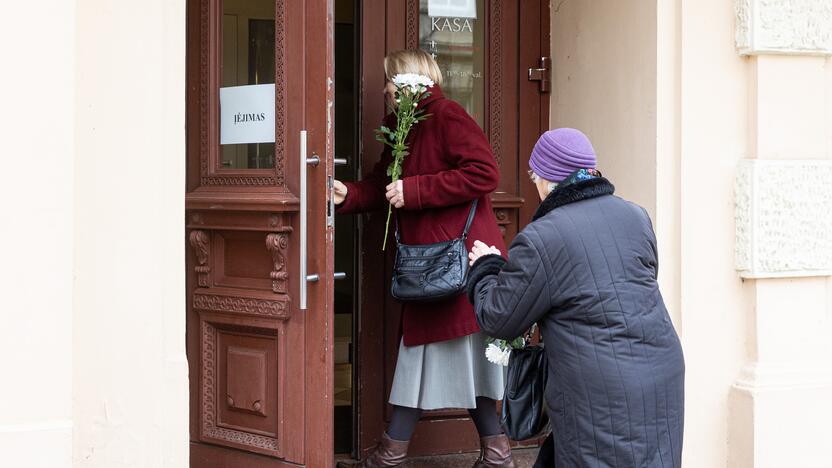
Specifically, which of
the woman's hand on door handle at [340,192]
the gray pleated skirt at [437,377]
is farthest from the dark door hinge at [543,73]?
the gray pleated skirt at [437,377]

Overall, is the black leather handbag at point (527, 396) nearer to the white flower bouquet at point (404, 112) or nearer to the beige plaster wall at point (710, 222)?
the white flower bouquet at point (404, 112)

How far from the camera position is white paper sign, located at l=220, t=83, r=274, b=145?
441 centimetres

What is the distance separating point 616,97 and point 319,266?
74.7 inches

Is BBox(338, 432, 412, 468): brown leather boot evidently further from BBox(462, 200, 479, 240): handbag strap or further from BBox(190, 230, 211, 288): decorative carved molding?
BBox(190, 230, 211, 288): decorative carved molding

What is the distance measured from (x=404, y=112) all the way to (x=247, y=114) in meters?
0.73

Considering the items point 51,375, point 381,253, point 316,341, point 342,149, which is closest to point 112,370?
point 51,375

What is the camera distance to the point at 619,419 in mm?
3240

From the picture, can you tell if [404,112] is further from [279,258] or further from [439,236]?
[279,258]

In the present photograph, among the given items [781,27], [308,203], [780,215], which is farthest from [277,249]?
[781,27]

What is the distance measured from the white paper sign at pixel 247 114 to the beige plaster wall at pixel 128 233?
0.42 m

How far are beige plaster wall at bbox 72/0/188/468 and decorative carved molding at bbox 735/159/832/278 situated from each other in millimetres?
2549

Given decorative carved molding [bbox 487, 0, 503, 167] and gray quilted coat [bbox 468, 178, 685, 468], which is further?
decorative carved molding [bbox 487, 0, 503, 167]

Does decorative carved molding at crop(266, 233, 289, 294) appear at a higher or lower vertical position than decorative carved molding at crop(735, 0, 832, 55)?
lower

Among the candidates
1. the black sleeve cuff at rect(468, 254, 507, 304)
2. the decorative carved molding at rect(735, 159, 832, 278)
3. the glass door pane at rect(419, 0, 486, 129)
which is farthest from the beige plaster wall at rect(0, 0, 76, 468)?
the decorative carved molding at rect(735, 159, 832, 278)
